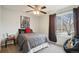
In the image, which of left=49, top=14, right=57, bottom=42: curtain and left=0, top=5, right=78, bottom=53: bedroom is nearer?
left=0, top=5, right=78, bottom=53: bedroom

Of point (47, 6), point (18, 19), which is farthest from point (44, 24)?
point (18, 19)

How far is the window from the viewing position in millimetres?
1330

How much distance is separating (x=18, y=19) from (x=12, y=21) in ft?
0.36

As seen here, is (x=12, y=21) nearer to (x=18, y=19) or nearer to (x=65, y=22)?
(x=18, y=19)

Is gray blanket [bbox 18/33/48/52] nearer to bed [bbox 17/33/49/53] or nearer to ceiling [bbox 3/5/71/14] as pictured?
bed [bbox 17/33/49/53]

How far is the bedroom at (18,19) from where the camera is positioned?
1.23 meters

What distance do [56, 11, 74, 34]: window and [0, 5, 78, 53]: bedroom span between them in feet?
0.26

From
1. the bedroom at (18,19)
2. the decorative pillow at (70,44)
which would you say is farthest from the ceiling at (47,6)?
the decorative pillow at (70,44)

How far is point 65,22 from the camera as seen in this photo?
136 centimetres

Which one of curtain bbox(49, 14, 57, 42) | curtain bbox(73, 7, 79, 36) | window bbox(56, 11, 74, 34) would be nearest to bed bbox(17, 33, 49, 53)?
curtain bbox(49, 14, 57, 42)

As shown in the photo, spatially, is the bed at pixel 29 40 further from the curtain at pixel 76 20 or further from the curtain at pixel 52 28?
the curtain at pixel 76 20

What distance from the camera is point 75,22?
4.40 feet
